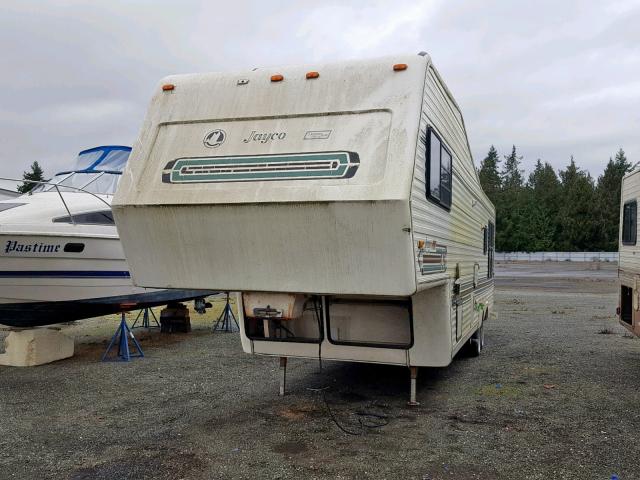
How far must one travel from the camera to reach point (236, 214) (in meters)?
4.91

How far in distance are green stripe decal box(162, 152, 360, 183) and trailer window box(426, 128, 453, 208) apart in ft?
2.79

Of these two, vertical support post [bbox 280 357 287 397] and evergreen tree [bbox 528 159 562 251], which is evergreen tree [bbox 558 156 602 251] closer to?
evergreen tree [bbox 528 159 562 251]

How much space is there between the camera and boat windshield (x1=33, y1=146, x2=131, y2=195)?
10.6 metres

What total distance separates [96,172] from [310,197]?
7364 mm

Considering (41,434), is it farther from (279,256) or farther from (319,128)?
(319,128)

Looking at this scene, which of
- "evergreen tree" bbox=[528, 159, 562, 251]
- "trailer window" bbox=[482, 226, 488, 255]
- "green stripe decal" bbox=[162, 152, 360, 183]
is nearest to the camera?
"green stripe decal" bbox=[162, 152, 360, 183]

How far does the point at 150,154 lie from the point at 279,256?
1.61 metres

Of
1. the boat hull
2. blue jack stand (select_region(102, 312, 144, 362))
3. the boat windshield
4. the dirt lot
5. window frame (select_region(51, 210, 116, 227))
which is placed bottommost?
the dirt lot

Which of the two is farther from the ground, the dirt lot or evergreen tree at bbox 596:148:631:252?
evergreen tree at bbox 596:148:631:252

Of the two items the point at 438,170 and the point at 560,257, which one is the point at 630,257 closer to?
the point at 438,170

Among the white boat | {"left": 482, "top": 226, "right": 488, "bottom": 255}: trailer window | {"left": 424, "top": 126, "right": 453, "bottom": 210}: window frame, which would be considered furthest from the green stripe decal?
{"left": 482, "top": 226, "right": 488, "bottom": 255}: trailer window

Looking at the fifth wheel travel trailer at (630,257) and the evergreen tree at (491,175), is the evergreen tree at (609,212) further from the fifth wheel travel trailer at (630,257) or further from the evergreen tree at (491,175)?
the fifth wheel travel trailer at (630,257)

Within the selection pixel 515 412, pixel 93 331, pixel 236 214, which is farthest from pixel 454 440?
pixel 93 331

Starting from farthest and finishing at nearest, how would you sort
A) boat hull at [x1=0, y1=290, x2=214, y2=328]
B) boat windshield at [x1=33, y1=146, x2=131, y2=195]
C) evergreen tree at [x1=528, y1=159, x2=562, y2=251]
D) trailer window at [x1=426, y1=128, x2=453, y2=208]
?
1. evergreen tree at [x1=528, y1=159, x2=562, y2=251]
2. boat windshield at [x1=33, y1=146, x2=131, y2=195]
3. boat hull at [x1=0, y1=290, x2=214, y2=328]
4. trailer window at [x1=426, y1=128, x2=453, y2=208]
